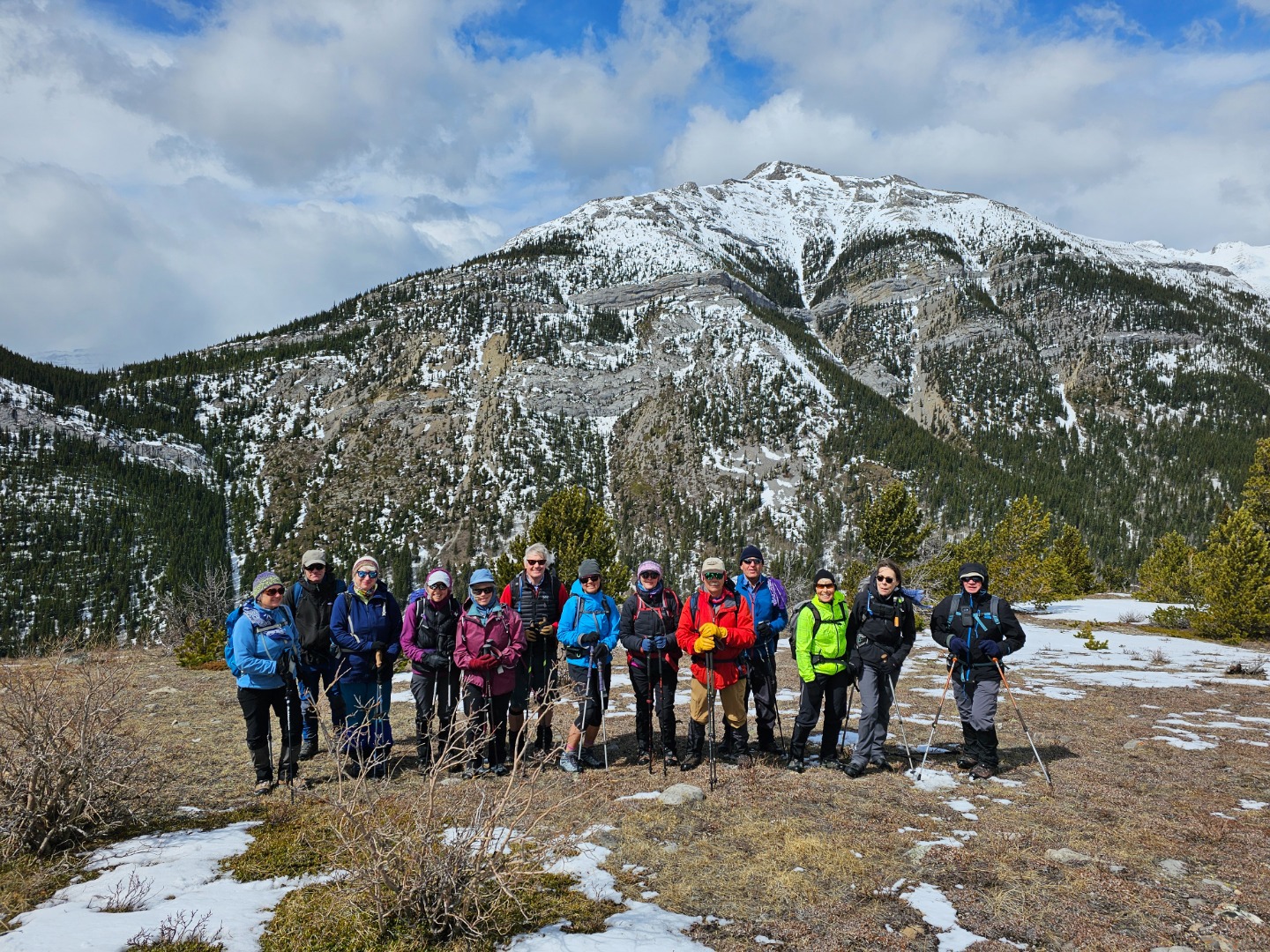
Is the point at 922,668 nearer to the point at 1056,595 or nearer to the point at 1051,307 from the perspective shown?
the point at 1056,595

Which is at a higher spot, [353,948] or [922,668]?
[353,948]

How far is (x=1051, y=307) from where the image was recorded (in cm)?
17575

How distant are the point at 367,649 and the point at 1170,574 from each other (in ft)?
108

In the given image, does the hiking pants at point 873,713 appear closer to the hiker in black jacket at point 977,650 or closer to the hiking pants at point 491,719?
the hiker in black jacket at point 977,650

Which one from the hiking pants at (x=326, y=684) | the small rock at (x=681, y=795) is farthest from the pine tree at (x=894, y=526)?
the hiking pants at (x=326, y=684)

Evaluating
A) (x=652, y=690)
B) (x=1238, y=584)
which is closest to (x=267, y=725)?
(x=652, y=690)

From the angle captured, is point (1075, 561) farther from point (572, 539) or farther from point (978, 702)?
point (978, 702)

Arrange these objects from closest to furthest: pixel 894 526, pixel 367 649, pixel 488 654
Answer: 1. pixel 488 654
2. pixel 367 649
3. pixel 894 526

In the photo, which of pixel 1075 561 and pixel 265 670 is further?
pixel 1075 561

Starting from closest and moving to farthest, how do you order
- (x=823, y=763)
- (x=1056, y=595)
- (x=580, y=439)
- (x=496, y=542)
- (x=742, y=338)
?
(x=823, y=763)
(x=1056, y=595)
(x=496, y=542)
(x=580, y=439)
(x=742, y=338)

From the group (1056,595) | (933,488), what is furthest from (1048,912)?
(933,488)

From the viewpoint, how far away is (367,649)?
23.7 ft

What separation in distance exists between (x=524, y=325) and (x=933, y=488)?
9717 centimetres

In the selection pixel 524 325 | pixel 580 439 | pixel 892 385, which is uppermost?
pixel 524 325
